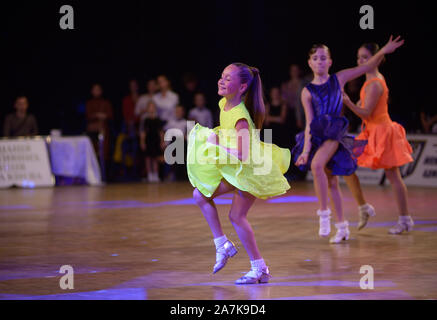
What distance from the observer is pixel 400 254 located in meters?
6.38

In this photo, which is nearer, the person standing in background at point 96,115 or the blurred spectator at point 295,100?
the blurred spectator at point 295,100

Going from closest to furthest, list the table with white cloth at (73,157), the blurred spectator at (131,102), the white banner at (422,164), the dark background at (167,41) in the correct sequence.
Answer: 1. the white banner at (422,164)
2. the table with white cloth at (73,157)
3. the blurred spectator at (131,102)
4. the dark background at (167,41)

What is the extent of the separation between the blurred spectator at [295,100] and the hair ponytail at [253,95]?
9.26 metres

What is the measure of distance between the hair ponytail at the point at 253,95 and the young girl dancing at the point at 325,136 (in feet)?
5.72

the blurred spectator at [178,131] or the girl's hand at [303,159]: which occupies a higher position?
the girl's hand at [303,159]

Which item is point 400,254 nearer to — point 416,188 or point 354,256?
point 354,256

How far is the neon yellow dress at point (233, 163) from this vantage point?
5.12 metres

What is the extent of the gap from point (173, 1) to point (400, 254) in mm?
12687

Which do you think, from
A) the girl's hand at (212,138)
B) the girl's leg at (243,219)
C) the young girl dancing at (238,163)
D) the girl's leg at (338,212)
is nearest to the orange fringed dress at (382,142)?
the girl's leg at (338,212)

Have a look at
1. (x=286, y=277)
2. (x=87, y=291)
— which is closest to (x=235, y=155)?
(x=286, y=277)

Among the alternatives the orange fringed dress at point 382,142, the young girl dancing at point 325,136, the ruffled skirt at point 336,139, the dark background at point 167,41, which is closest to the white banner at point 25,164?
the dark background at point 167,41

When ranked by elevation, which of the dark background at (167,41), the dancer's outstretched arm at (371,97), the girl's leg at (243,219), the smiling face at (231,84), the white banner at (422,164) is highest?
the dark background at (167,41)

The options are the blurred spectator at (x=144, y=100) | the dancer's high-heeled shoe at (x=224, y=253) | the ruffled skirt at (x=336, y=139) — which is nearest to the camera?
the dancer's high-heeled shoe at (x=224, y=253)

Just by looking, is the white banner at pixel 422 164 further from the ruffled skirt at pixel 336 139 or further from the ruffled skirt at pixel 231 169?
the ruffled skirt at pixel 231 169
